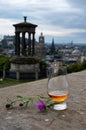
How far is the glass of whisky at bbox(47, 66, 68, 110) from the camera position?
8.03ft

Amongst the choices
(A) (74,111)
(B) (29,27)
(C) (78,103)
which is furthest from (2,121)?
(B) (29,27)

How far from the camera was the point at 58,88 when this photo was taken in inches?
98.9

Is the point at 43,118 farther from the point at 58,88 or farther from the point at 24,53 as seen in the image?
the point at 24,53

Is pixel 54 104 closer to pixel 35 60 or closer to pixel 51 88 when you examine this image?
pixel 51 88

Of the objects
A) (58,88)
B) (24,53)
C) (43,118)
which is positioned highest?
(58,88)

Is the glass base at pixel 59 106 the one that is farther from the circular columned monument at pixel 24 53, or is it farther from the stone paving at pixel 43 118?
the circular columned monument at pixel 24 53

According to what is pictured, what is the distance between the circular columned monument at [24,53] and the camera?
29984mm

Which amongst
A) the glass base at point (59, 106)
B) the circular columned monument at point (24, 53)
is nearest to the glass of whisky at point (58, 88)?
the glass base at point (59, 106)

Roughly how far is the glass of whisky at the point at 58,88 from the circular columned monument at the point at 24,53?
89.9 ft

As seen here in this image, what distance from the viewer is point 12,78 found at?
31.1m

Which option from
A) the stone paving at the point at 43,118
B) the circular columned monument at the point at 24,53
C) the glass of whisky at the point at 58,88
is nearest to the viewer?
the stone paving at the point at 43,118

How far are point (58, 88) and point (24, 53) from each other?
28.0 meters

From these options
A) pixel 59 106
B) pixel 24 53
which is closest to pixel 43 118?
pixel 59 106

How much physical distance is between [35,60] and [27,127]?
29.3m
